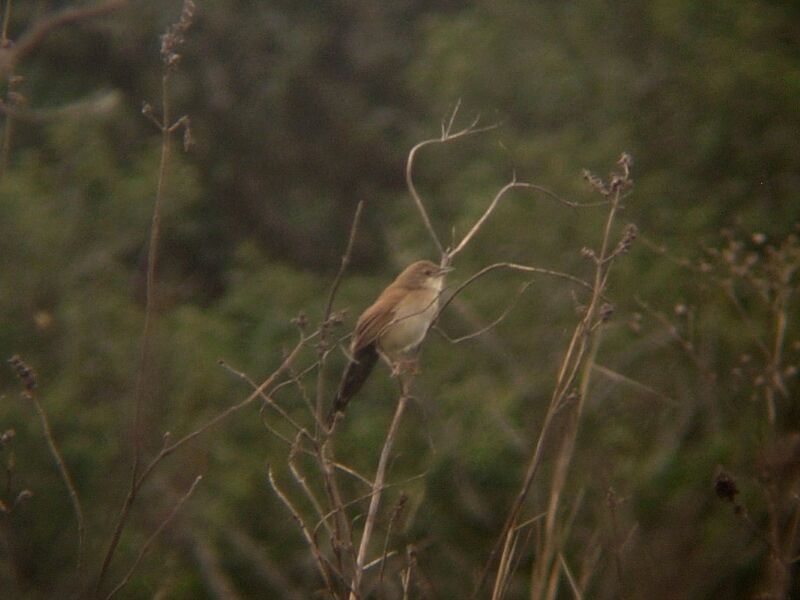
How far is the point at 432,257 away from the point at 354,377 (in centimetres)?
513

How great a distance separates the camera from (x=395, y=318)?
254 inches

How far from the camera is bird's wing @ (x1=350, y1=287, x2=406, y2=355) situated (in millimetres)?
6518

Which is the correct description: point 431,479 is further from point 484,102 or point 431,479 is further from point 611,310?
point 611,310

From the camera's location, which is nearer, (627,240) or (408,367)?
(627,240)

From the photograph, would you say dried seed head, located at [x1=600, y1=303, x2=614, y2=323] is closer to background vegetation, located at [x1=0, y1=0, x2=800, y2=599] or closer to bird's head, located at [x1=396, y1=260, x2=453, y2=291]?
background vegetation, located at [x1=0, y1=0, x2=800, y2=599]

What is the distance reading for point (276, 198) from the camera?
1697 cm

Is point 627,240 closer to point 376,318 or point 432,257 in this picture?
point 376,318

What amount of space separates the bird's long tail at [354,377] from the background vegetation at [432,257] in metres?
0.89

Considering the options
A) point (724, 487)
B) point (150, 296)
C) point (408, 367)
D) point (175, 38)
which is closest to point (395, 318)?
point (408, 367)

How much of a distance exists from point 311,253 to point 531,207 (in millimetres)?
4971

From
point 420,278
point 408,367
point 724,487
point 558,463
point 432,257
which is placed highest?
point 558,463

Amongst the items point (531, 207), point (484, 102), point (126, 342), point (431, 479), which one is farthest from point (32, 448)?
point (484, 102)

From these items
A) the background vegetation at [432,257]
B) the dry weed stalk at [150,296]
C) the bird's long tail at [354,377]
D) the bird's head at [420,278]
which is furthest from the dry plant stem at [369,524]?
the bird's head at [420,278]

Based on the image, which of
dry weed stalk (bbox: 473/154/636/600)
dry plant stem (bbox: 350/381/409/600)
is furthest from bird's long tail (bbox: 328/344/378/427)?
dry weed stalk (bbox: 473/154/636/600)
